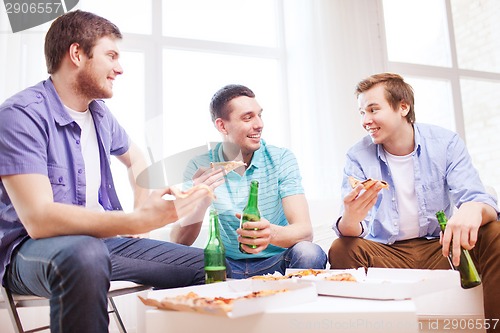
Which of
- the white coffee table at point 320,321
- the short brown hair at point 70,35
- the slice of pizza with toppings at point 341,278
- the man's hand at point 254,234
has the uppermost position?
the short brown hair at point 70,35

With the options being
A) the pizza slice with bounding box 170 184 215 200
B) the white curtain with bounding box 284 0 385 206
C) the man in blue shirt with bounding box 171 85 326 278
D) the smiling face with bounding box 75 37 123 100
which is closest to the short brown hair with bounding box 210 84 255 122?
the man in blue shirt with bounding box 171 85 326 278

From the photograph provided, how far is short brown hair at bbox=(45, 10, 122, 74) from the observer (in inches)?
62.9

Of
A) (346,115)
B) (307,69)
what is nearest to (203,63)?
(307,69)

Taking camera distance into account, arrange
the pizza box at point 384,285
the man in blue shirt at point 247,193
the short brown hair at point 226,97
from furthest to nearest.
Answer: the short brown hair at point 226,97 < the man in blue shirt at point 247,193 < the pizza box at point 384,285

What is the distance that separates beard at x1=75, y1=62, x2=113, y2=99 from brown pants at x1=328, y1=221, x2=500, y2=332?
1.01 metres

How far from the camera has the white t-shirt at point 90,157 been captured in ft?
5.16

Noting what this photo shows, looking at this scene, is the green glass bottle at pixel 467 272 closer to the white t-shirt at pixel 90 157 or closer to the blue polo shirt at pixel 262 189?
the blue polo shirt at pixel 262 189

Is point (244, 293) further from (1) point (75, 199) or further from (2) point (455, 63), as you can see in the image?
(2) point (455, 63)

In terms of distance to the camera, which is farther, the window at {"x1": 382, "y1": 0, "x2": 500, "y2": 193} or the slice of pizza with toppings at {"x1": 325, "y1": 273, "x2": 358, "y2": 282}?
the window at {"x1": 382, "y1": 0, "x2": 500, "y2": 193}

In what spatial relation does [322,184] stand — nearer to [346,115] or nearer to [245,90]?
[346,115]

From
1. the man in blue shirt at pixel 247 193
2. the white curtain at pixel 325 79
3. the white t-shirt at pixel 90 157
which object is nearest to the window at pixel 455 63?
the white curtain at pixel 325 79

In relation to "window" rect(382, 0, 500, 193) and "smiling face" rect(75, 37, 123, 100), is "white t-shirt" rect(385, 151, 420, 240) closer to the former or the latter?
"smiling face" rect(75, 37, 123, 100)

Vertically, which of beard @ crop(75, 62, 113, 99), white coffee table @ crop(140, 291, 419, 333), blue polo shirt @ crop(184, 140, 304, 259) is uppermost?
beard @ crop(75, 62, 113, 99)

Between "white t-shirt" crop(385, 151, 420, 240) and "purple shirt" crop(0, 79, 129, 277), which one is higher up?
"purple shirt" crop(0, 79, 129, 277)
